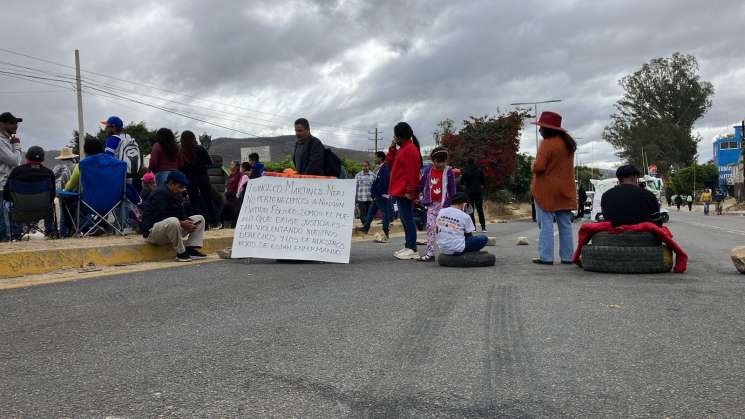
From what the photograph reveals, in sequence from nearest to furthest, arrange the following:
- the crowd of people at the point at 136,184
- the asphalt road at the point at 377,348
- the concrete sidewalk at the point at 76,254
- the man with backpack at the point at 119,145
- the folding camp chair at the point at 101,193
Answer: the asphalt road at the point at 377,348
the concrete sidewalk at the point at 76,254
the crowd of people at the point at 136,184
the folding camp chair at the point at 101,193
the man with backpack at the point at 119,145

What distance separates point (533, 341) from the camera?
3773mm

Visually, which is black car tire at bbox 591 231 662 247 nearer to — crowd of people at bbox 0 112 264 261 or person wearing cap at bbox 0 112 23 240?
crowd of people at bbox 0 112 264 261

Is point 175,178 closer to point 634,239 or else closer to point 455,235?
point 455,235

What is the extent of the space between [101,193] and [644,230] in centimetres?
744

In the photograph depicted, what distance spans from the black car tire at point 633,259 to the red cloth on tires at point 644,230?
0.29 feet

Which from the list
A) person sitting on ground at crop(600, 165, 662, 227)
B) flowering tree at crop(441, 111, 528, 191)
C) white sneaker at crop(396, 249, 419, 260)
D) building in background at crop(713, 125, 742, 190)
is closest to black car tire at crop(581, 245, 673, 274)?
person sitting on ground at crop(600, 165, 662, 227)

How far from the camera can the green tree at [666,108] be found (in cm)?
6016

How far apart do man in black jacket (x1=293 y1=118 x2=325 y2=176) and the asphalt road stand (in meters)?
2.97

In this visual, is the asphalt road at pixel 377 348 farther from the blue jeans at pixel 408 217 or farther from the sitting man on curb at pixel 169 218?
the blue jeans at pixel 408 217

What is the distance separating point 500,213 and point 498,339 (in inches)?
1055

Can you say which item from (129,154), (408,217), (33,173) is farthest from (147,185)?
(408,217)

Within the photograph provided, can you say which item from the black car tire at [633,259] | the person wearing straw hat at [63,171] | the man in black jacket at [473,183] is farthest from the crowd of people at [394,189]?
the man in black jacket at [473,183]

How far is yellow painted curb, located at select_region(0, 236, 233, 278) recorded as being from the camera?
6.93 meters

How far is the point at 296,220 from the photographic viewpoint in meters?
8.44
